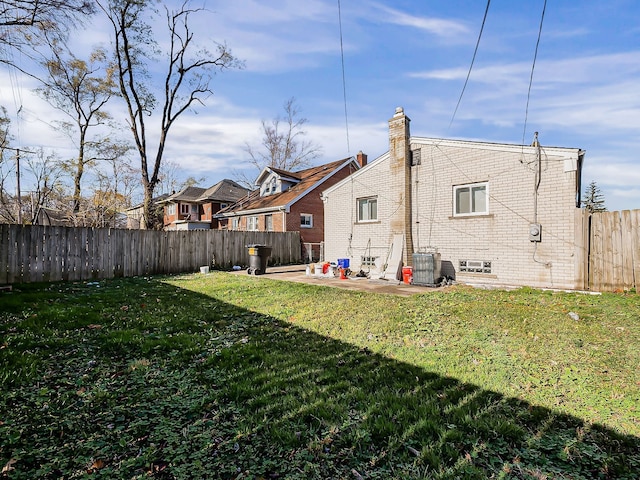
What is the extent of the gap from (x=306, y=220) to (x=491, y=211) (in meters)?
14.3

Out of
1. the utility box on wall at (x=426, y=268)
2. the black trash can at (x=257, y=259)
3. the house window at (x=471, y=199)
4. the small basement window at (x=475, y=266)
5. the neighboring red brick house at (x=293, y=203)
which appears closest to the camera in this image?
the utility box on wall at (x=426, y=268)

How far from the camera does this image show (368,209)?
12898 mm

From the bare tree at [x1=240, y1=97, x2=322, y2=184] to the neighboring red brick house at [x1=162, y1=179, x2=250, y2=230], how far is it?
4129 mm

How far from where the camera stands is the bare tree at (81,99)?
21.7 meters

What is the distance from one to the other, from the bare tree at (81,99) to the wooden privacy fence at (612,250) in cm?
2661

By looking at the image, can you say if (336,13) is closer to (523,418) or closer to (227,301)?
(227,301)

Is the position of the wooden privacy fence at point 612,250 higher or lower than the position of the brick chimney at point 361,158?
lower

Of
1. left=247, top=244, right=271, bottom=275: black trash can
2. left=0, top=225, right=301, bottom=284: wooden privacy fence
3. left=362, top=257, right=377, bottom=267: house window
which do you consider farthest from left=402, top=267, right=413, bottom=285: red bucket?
left=0, top=225, right=301, bottom=284: wooden privacy fence

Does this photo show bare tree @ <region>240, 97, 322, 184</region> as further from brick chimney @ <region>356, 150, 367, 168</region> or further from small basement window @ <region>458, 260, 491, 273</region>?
small basement window @ <region>458, 260, 491, 273</region>

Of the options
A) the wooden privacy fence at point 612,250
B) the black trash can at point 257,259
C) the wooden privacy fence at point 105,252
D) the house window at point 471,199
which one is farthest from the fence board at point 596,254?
the wooden privacy fence at point 105,252

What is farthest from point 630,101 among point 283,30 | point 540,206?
point 283,30

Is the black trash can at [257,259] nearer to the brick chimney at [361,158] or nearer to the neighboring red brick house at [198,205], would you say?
the brick chimney at [361,158]

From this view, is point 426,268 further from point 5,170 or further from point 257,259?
point 5,170

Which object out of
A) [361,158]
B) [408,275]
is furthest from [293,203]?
[408,275]
